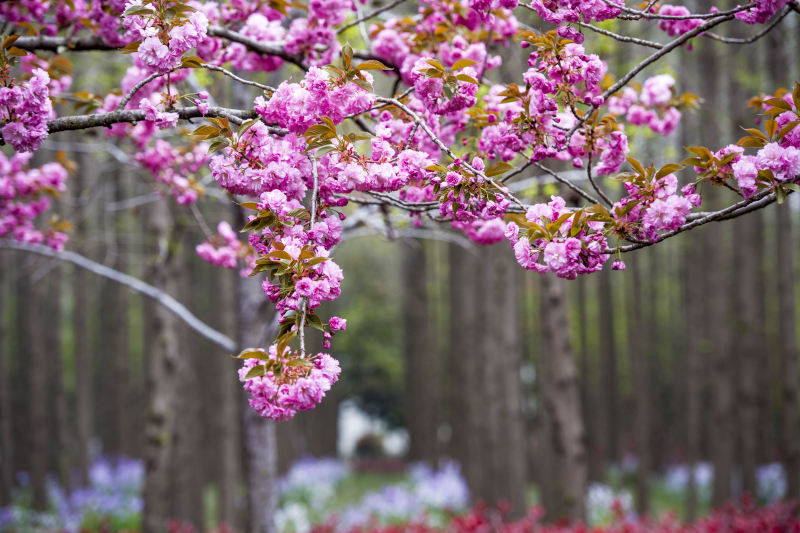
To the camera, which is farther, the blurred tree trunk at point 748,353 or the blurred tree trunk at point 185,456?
the blurred tree trunk at point 748,353

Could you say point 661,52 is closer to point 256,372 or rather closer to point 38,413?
point 256,372

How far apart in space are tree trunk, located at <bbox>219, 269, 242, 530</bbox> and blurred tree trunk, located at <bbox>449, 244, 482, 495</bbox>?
12.4 feet

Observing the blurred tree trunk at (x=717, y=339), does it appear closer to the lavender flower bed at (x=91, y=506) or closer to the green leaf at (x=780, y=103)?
the green leaf at (x=780, y=103)

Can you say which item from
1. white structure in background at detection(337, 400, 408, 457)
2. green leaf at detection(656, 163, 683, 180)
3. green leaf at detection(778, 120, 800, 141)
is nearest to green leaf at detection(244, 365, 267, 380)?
green leaf at detection(656, 163, 683, 180)

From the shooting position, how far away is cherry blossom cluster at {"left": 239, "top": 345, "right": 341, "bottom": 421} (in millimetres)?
1644

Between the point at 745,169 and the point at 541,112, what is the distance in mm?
808

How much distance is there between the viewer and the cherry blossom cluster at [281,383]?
164cm

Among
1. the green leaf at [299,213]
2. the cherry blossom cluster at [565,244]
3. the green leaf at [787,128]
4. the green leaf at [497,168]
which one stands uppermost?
the green leaf at [787,128]

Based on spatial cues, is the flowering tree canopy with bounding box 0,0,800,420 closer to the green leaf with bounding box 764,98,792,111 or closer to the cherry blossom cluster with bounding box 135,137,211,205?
the green leaf with bounding box 764,98,792,111

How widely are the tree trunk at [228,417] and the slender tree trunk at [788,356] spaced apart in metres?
7.80

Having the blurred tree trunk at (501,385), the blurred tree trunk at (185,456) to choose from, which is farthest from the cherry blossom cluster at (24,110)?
the blurred tree trunk at (185,456)

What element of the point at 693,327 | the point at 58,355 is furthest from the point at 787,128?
the point at 58,355

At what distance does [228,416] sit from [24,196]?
16.5ft

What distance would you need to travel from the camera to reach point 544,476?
934cm
